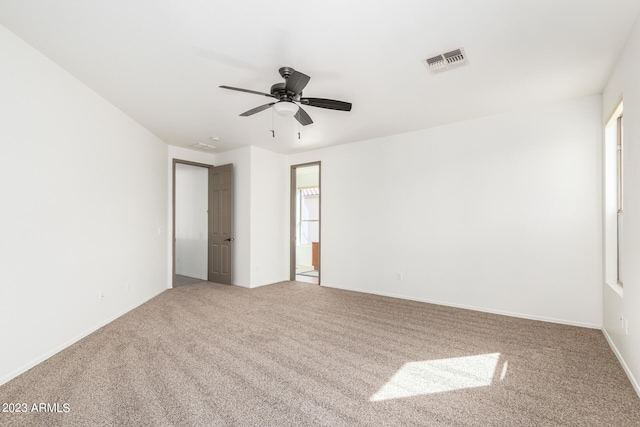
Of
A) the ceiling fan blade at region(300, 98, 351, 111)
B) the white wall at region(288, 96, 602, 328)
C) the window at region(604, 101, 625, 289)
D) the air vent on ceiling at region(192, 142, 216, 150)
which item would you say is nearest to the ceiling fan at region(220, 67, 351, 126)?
the ceiling fan blade at region(300, 98, 351, 111)

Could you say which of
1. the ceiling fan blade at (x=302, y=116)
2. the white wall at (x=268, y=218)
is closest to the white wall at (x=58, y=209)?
the white wall at (x=268, y=218)

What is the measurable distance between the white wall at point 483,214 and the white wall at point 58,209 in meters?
3.48

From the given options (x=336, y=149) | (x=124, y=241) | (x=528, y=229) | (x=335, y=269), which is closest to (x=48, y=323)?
(x=124, y=241)

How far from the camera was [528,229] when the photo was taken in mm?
3979

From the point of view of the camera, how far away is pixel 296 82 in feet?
8.45

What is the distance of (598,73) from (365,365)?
12.0 feet

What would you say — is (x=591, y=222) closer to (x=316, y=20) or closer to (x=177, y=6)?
(x=316, y=20)

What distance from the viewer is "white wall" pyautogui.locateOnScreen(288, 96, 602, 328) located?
368cm

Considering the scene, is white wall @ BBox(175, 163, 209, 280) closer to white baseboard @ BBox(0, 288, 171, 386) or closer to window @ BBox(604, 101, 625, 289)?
white baseboard @ BBox(0, 288, 171, 386)

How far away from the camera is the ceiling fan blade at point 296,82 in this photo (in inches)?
97.0

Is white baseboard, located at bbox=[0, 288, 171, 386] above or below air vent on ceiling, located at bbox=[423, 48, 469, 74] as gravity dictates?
Result: below

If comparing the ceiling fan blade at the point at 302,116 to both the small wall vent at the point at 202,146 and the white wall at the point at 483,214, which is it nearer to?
the white wall at the point at 483,214

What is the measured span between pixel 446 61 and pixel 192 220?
609cm

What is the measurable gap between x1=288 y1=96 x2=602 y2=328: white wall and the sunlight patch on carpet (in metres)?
1.63
